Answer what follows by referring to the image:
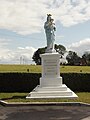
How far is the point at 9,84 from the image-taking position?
27438 millimetres

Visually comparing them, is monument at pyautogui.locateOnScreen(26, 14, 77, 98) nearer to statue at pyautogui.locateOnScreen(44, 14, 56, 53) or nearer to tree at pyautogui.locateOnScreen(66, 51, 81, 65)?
statue at pyautogui.locateOnScreen(44, 14, 56, 53)

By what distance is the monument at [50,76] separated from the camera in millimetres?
18938

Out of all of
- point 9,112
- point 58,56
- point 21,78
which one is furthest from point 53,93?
point 21,78

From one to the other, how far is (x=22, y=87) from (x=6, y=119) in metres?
15.1

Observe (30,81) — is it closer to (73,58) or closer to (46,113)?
(46,113)

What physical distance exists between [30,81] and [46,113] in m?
13.7

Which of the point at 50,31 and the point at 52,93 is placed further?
the point at 50,31

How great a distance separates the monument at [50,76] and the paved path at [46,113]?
2.94 meters

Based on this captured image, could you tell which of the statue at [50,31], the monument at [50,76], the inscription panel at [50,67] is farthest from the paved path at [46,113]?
the statue at [50,31]

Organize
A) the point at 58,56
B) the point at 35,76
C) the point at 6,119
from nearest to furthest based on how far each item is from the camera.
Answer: the point at 6,119
the point at 58,56
the point at 35,76

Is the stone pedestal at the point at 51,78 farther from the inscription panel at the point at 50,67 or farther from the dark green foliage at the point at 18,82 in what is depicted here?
the dark green foliage at the point at 18,82

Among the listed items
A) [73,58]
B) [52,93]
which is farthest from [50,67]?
[73,58]

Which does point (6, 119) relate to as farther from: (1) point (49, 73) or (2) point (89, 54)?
(2) point (89, 54)

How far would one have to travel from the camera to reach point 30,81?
2727 centimetres
